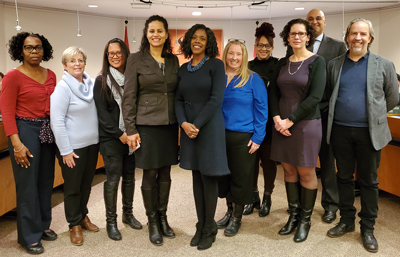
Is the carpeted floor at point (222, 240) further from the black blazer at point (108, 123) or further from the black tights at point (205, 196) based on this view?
the black blazer at point (108, 123)

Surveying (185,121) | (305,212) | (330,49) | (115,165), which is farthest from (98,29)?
(305,212)

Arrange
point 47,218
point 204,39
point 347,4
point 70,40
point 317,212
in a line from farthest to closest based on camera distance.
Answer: point 70,40, point 347,4, point 317,212, point 47,218, point 204,39

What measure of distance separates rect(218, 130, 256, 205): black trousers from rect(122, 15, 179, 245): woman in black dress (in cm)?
46

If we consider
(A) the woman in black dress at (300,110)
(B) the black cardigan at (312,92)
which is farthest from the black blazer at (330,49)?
(B) the black cardigan at (312,92)

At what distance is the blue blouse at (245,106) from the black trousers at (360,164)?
1.96ft

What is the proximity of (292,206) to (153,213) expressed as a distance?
1.16 meters

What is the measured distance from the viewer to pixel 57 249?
2645 millimetres

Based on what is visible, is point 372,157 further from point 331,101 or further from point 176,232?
point 176,232

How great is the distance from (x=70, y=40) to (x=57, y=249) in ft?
19.7

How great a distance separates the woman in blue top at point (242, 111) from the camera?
104 inches

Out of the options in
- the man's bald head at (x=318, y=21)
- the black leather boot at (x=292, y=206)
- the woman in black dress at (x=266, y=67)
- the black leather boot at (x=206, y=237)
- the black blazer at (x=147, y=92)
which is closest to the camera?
the black blazer at (x=147, y=92)

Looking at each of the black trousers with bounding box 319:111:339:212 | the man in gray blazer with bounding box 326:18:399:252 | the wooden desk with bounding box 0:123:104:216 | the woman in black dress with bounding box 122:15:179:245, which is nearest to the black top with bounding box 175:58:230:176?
the woman in black dress with bounding box 122:15:179:245

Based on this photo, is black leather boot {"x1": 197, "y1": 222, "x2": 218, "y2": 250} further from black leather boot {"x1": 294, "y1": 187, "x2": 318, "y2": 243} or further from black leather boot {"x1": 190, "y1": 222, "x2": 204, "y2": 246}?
black leather boot {"x1": 294, "y1": 187, "x2": 318, "y2": 243}

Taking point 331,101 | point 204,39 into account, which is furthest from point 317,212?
point 204,39
